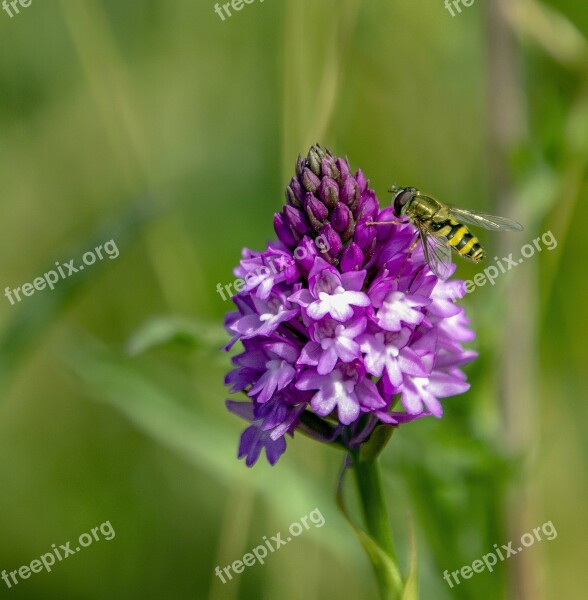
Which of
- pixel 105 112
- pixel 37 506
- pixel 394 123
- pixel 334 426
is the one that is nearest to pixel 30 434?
pixel 37 506

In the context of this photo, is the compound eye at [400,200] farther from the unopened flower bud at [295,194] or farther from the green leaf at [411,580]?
the green leaf at [411,580]

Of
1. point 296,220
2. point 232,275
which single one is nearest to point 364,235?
point 296,220

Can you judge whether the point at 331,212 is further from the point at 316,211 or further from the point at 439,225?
the point at 439,225

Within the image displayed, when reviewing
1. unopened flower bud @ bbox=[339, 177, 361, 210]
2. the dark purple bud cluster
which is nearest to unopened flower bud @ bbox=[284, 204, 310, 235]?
the dark purple bud cluster

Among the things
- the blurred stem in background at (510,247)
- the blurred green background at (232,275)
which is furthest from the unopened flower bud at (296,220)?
the blurred stem in background at (510,247)

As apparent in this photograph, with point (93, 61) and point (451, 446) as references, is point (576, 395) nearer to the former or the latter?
point (451, 446)

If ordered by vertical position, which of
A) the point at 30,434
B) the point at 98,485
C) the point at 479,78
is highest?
the point at 479,78

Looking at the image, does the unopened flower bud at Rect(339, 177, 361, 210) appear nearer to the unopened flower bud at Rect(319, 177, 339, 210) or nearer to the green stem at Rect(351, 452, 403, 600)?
the unopened flower bud at Rect(319, 177, 339, 210)
